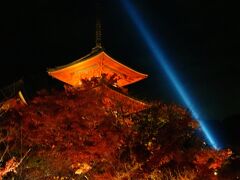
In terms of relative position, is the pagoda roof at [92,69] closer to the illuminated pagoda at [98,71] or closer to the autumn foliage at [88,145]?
the illuminated pagoda at [98,71]

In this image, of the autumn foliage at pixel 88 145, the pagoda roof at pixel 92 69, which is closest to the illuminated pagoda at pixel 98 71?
the pagoda roof at pixel 92 69

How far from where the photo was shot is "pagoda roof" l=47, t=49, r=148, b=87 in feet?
64.3

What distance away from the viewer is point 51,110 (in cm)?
1434

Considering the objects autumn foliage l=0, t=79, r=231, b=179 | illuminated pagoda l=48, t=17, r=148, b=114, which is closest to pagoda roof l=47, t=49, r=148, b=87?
illuminated pagoda l=48, t=17, r=148, b=114

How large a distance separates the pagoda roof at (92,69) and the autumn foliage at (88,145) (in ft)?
15.3

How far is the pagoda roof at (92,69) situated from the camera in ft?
64.3

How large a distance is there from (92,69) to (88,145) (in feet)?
22.9

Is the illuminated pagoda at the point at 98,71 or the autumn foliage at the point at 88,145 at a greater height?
the illuminated pagoda at the point at 98,71

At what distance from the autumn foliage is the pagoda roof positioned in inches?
183

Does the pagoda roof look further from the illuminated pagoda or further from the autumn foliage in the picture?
the autumn foliage

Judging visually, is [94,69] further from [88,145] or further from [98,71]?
[88,145]

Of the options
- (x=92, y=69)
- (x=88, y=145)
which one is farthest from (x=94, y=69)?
(x=88, y=145)

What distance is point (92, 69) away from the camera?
20234mm

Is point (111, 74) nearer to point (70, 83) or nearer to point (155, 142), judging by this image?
point (70, 83)
